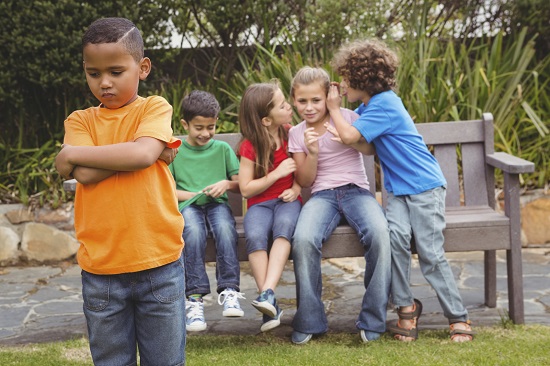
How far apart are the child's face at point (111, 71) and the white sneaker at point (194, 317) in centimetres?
153

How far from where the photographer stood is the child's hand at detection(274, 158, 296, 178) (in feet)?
13.4

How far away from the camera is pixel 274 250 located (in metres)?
3.89

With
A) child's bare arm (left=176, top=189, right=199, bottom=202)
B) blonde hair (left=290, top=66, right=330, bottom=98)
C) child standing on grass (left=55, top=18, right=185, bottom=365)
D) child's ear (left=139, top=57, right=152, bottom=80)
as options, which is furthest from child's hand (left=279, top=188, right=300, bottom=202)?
child's ear (left=139, top=57, right=152, bottom=80)

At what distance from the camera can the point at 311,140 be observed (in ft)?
13.0

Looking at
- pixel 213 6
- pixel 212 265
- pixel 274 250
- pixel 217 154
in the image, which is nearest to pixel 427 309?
pixel 274 250

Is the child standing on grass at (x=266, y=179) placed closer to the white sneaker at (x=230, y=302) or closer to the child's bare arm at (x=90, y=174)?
the white sneaker at (x=230, y=302)

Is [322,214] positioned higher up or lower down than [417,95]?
lower down

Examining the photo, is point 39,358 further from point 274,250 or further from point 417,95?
point 417,95

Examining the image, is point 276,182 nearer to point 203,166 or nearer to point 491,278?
point 203,166

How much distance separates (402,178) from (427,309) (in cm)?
97

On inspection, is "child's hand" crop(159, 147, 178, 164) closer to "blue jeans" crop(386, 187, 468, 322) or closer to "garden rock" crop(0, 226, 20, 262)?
"blue jeans" crop(386, 187, 468, 322)

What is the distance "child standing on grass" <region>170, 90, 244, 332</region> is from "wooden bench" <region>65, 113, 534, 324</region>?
113 mm

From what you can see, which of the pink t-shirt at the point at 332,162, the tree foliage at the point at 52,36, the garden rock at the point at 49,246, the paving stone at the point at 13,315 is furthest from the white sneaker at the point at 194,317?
the tree foliage at the point at 52,36

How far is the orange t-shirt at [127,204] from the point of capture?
2.49 m
